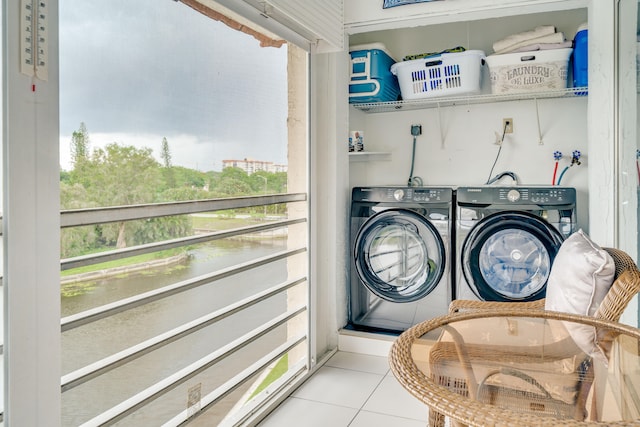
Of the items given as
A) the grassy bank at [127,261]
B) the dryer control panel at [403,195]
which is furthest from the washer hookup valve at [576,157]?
the grassy bank at [127,261]

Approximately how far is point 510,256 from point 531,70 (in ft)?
3.91

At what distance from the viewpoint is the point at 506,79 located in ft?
10.1

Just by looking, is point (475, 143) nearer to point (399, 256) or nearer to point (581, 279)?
point (399, 256)

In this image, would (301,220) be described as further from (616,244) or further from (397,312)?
(616,244)

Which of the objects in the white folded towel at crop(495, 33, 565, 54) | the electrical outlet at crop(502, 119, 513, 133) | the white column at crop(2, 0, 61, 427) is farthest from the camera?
the electrical outlet at crop(502, 119, 513, 133)

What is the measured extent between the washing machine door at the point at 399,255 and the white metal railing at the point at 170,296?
0.73 metres

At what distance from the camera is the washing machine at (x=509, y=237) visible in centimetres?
277

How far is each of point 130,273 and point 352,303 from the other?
1963mm

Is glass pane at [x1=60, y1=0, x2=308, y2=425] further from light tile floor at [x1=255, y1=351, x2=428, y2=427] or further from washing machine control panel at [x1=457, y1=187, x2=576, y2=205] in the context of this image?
washing machine control panel at [x1=457, y1=187, x2=576, y2=205]

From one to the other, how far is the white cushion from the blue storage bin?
6.25 ft

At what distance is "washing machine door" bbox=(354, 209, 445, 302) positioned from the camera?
303 cm

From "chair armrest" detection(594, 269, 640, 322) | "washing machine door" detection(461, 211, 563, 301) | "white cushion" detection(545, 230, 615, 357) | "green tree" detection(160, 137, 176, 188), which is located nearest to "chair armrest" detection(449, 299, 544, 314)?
"white cushion" detection(545, 230, 615, 357)

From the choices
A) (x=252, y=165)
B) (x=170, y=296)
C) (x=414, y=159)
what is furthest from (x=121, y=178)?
(x=414, y=159)

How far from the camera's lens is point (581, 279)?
159 cm
